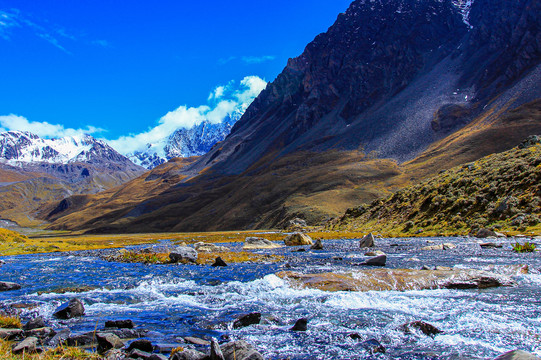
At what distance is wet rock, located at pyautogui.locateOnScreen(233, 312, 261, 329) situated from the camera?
16359 mm

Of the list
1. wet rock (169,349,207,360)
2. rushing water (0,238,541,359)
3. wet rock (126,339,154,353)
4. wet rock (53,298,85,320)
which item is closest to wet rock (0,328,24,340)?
rushing water (0,238,541,359)

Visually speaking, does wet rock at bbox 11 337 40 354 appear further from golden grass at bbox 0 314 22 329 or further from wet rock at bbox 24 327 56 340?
golden grass at bbox 0 314 22 329

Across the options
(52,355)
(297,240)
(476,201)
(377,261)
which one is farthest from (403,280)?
(297,240)

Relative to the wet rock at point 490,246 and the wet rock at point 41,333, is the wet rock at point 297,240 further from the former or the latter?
the wet rock at point 41,333

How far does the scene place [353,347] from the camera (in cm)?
1344

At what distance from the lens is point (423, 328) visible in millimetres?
14617

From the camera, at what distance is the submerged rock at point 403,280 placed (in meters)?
22.3

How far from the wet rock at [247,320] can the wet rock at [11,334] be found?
8495 millimetres

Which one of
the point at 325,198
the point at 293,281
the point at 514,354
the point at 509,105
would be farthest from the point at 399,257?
the point at 509,105

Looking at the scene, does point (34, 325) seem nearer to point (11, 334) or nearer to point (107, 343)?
point (11, 334)

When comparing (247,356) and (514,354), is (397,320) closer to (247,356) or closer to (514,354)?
(514,354)

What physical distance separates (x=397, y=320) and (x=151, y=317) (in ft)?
39.7

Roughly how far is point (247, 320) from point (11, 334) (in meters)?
9.26

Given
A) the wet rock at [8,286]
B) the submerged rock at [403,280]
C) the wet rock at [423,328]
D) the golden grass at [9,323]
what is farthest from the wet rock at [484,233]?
the wet rock at [8,286]
